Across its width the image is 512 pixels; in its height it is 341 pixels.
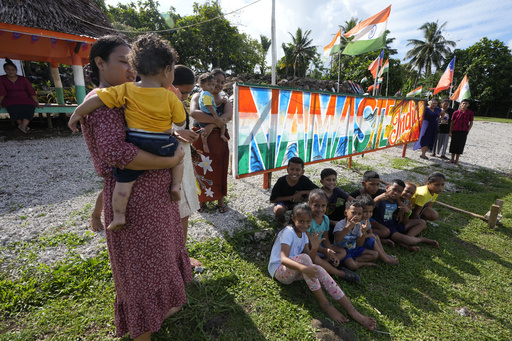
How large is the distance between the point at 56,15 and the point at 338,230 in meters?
9.33

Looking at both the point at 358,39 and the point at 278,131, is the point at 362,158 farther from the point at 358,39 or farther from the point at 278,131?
the point at 278,131

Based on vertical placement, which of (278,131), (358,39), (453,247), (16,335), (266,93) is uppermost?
(358,39)

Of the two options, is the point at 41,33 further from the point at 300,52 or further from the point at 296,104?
the point at 300,52

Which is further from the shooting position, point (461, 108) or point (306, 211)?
point (461, 108)

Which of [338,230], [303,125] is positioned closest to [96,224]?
[338,230]

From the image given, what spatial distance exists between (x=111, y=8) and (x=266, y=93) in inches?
1420

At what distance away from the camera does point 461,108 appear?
25.2 ft

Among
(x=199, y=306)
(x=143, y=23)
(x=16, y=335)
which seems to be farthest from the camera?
(x=143, y=23)

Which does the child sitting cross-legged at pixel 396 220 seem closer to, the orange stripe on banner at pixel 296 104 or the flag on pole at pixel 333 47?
the orange stripe on banner at pixel 296 104

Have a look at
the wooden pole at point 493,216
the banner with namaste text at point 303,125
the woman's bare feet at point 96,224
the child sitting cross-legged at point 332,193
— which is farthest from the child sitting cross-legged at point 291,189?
the wooden pole at point 493,216

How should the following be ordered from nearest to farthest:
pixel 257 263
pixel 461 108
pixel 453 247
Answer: pixel 257 263
pixel 453 247
pixel 461 108

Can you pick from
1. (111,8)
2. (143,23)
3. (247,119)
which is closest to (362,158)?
(247,119)

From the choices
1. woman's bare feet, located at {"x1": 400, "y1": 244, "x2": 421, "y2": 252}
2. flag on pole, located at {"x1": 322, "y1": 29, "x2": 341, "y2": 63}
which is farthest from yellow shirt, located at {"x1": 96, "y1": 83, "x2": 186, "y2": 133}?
flag on pole, located at {"x1": 322, "y1": 29, "x2": 341, "y2": 63}

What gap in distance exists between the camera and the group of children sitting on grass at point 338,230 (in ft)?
7.41
